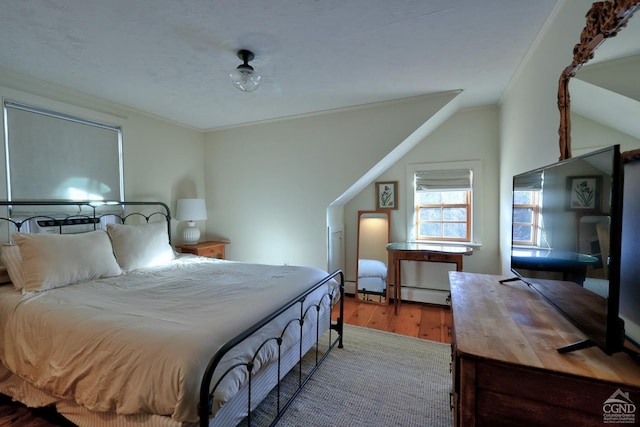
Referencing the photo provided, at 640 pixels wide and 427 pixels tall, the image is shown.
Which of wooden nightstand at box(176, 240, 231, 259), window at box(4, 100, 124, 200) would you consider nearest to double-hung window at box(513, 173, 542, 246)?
wooden nightstand at box(176, 240, 231, 259)

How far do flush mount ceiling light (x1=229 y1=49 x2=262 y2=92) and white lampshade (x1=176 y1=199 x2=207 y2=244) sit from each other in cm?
204

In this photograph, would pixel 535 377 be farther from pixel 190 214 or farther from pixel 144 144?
pixel 144 144

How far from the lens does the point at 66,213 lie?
106 inches

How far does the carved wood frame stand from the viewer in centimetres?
93

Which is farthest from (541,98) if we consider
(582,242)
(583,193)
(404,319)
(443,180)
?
(404,319)

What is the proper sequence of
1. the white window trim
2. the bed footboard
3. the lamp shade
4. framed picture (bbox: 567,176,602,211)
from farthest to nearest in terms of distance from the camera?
the lamp shade < the white window trim < the bed footboard < framed picture (bbox: 567,176,602,211)

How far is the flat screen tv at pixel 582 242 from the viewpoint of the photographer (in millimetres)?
801

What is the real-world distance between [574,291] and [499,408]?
0.53 m

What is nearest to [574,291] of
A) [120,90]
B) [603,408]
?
[603,408]

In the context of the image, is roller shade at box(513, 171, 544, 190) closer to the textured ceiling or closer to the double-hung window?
the double-hung window

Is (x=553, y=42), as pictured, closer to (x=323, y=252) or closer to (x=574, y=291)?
(x=574, y=291)

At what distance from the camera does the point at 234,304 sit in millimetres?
1647

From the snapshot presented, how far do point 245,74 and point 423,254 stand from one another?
259 cm

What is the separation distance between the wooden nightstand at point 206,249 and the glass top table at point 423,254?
7.99 ft
